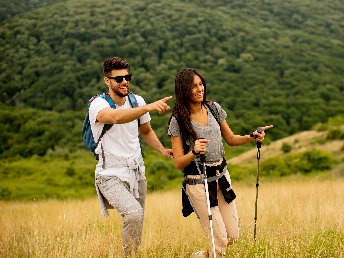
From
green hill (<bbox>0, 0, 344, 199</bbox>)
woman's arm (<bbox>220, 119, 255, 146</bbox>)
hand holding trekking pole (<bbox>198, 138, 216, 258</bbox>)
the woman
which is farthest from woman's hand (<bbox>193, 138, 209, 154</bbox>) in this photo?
green hill (<bbox>0, 0, 344, 199</bbox>)

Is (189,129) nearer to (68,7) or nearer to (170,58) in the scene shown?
(170,58)

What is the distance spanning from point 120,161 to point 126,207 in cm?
45

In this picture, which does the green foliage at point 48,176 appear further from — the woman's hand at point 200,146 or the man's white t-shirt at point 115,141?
the woman's hand at point 200,146

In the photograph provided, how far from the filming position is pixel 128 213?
15.3 feet

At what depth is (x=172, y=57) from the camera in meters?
83.1

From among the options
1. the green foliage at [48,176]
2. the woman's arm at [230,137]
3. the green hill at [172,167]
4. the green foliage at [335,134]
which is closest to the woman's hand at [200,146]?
the woman's arm at [230,137]

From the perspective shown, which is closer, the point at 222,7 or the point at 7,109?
the point at 7,109

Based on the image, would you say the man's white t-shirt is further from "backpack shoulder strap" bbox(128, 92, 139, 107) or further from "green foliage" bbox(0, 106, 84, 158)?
"green foliage" bbox(0, 106, 84, 158)

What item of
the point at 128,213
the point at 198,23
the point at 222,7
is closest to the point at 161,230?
the point at 128,213

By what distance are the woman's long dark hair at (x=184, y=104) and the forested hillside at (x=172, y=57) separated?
53331 millimetres

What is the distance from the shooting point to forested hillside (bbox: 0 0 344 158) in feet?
233

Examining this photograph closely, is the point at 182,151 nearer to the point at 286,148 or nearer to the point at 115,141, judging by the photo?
the point at 115,141

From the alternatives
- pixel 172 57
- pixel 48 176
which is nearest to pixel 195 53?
pixel 172 57

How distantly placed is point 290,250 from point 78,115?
70716 mm
